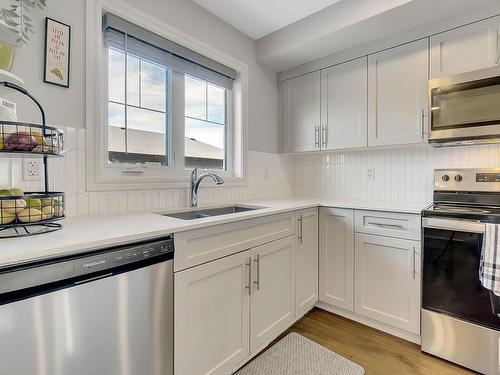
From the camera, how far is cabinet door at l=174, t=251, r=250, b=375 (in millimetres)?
1218

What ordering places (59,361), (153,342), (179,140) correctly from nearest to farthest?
(59,361) → (153,342) → (179,140)

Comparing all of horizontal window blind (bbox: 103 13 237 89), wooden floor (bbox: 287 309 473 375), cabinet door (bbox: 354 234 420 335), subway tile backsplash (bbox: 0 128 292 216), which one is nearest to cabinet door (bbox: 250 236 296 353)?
wooden floor (bbox: 287 309 473 375)

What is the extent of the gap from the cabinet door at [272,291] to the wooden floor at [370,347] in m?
0.26

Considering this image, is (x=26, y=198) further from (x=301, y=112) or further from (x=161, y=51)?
(x=301, y=112)

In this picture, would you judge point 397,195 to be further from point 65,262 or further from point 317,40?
point 65,262

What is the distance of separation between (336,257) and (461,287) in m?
0.80

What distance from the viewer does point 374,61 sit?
222cm

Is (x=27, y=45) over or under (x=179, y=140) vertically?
over

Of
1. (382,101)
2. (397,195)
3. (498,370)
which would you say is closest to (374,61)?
(382,101)

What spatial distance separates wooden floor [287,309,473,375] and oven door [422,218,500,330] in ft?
1.04

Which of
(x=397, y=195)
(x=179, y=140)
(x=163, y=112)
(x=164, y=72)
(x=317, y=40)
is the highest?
(x=317, y=40)

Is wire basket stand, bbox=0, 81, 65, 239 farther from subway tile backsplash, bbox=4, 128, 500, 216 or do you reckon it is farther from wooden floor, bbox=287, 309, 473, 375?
wooden floor, bbox=287, 309, 473, 375

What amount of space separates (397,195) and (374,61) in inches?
45.6

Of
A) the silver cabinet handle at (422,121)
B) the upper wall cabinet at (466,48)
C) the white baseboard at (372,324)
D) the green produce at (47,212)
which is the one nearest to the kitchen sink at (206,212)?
the green produce at (47,212)
